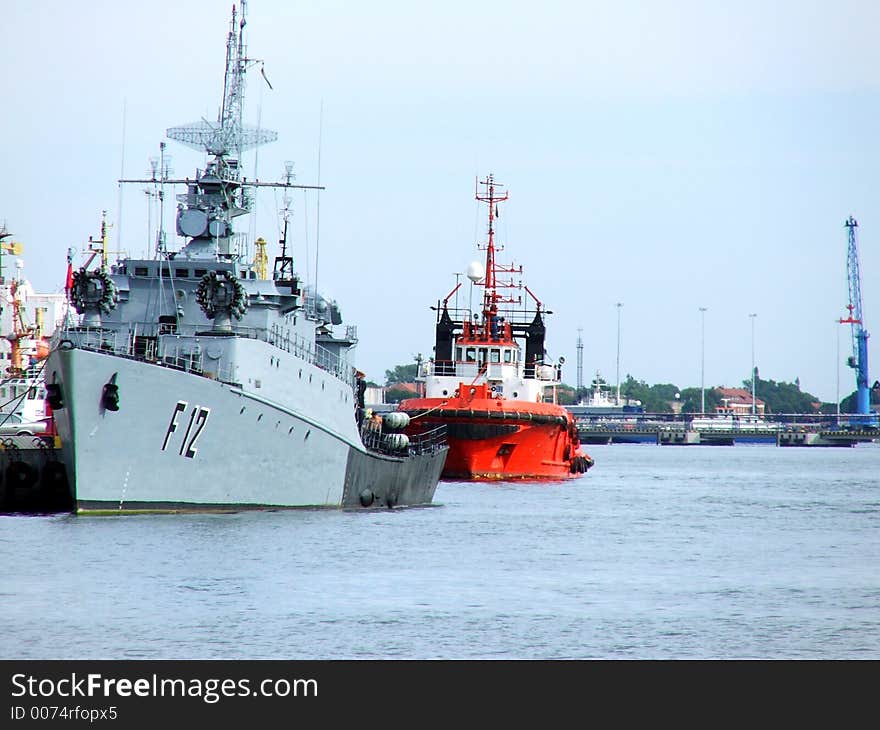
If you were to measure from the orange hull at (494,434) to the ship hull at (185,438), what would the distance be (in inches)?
898

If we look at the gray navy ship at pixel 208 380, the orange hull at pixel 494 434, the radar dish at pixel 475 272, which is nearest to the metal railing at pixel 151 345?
the gray navy ship at pixel 208 380

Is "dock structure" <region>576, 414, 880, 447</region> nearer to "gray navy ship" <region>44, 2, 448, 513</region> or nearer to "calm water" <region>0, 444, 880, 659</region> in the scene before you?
"gray navy ship" <region>44, 2, 448, 513</region>

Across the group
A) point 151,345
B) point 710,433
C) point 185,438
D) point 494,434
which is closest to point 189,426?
point 185,438

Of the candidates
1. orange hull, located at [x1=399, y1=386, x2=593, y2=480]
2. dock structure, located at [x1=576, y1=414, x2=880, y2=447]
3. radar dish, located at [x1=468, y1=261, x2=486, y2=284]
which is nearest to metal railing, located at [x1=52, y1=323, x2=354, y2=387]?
orange hull, located at [x1=399, y1=386, x2=593, y2=480]

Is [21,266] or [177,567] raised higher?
[21,266]

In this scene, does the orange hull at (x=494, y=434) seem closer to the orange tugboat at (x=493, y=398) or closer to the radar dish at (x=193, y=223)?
the orange tugboat at (x=493, y=398)

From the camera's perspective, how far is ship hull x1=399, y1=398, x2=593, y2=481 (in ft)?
197

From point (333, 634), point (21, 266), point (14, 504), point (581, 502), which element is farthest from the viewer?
point (21, 266)

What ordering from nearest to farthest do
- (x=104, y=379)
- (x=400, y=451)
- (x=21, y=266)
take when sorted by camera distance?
1. (x=104, y=379)
2. (x=400, y=451)
3. (x=21, y=266)

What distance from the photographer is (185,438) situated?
3192 cm
